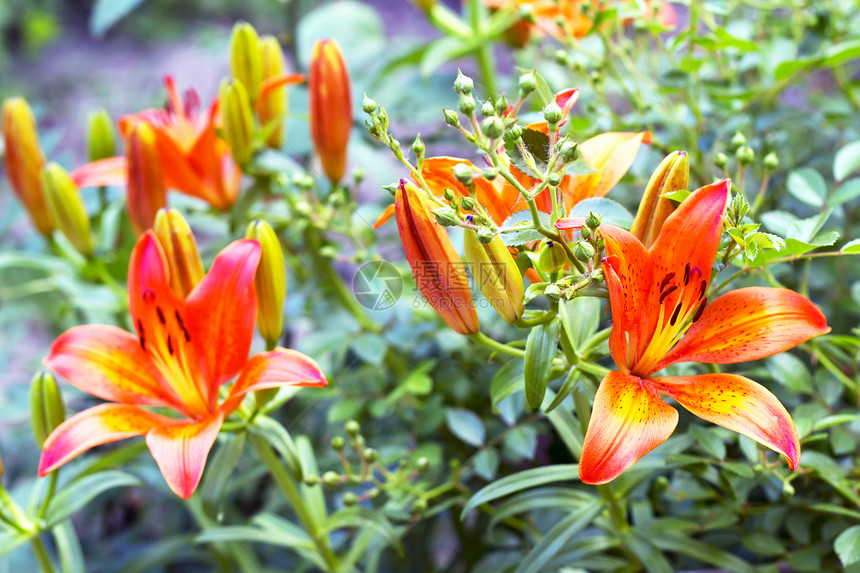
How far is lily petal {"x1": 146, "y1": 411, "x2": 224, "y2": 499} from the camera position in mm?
406

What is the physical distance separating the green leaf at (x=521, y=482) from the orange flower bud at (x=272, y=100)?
43 centimetres

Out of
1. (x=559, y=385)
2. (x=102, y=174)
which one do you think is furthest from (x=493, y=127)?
(x=102, y=174)

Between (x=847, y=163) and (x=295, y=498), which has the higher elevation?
(x=847, y=163)

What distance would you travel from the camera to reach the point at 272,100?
732 millimetres

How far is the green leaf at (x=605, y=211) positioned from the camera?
0.39 metres

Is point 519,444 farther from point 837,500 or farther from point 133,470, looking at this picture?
point 133,470

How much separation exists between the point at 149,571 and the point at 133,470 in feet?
0.40

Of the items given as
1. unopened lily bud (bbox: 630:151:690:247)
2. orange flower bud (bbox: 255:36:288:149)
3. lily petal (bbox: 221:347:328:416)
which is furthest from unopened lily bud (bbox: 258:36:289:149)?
unopened lily bud (bbox: 630:151:690:247)

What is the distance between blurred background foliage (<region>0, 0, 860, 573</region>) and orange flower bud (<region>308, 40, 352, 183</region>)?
4 cm

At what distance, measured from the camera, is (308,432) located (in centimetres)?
74

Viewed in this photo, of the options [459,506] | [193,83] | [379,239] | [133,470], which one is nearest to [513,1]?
[379,239]

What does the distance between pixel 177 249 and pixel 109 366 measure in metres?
0.10

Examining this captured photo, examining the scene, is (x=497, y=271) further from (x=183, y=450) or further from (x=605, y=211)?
(x=183, y=450)

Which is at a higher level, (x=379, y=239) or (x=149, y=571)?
(x=379, y=239)
